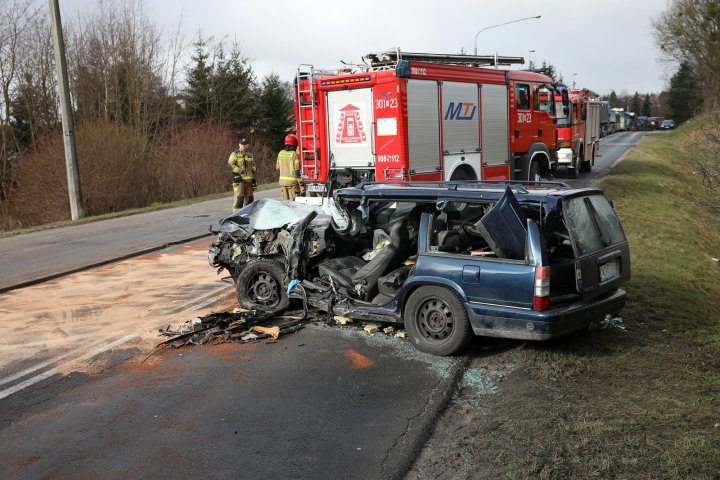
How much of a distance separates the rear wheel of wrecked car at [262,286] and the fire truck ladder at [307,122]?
21.0 ft

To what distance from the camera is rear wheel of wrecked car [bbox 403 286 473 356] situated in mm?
5859

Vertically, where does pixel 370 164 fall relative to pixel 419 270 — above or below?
above

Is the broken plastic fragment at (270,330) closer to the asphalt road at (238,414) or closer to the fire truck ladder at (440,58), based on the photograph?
the asphalt road at (238,414)

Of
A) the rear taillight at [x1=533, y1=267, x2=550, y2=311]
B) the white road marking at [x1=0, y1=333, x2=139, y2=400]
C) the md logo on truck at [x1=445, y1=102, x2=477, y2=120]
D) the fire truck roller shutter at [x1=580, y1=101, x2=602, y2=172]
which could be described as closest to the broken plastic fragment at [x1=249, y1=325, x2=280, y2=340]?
the white road marking at [x1=0, y1=333, x2=139, y2=400]

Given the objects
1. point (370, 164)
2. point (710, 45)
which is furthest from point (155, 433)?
point (710, 45)

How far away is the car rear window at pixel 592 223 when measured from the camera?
578 centimetres

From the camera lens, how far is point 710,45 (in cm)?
4722

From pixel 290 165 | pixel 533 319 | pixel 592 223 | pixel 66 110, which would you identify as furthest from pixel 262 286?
pixel 66 110

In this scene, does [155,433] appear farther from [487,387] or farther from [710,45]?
[710,45]

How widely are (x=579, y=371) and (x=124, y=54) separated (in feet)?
107

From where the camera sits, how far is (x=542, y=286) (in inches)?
213

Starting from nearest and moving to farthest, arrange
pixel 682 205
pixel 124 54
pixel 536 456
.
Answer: pixel 536 456 → pixel 682 205 → pixel 124 54

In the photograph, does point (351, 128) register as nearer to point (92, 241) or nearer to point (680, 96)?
point (92, 241)

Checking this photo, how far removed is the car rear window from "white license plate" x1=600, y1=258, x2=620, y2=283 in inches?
6.5
